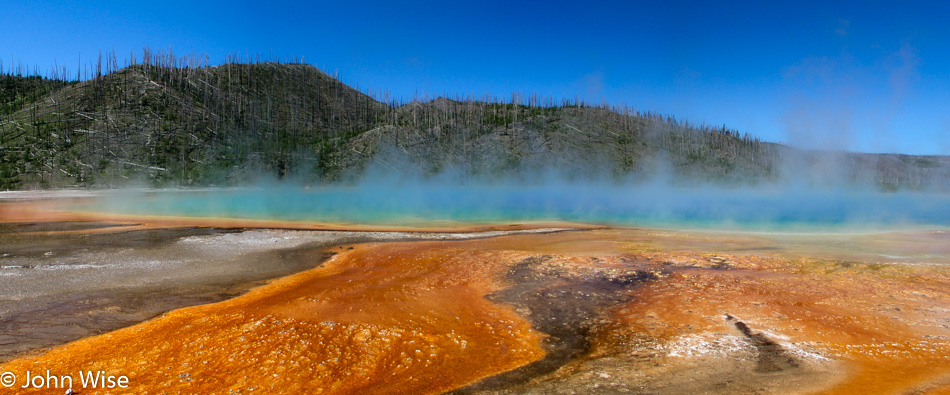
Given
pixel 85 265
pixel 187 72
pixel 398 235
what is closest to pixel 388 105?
pixel 187 72

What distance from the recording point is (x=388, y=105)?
91.9m

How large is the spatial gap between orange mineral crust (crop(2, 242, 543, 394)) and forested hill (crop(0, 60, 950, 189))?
5387 centimetres

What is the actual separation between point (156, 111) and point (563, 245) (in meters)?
62.9

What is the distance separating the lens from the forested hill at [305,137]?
51.9m

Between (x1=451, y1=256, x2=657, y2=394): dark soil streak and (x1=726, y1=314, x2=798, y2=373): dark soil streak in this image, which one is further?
(x1=451, y1=256, x2=657, y2=394): dark soil streak

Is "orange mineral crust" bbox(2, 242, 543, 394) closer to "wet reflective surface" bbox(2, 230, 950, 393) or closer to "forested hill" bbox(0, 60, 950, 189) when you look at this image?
"wet reflective surface" bbox(2, 230, 950, 393)

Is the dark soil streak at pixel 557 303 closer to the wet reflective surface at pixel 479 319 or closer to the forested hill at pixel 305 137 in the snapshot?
the wet reflective surface at pixel 479 319

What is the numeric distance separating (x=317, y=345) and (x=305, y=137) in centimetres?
7215

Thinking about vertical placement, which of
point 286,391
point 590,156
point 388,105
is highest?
point 388,105

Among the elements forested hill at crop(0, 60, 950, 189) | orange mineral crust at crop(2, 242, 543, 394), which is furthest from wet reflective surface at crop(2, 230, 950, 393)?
forested hill at crop(0, 60, 950, 189)

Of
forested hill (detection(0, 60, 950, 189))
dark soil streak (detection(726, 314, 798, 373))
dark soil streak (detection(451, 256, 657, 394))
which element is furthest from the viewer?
forested hill (detection(0, 60, 950, 189))

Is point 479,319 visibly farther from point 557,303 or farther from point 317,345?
point 317,345

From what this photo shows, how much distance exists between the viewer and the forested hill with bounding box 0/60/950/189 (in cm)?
5191

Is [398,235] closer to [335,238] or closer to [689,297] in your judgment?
[335,238]
